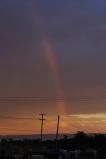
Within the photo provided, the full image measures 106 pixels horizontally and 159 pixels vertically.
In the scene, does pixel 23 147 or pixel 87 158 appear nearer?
pixel 87 158

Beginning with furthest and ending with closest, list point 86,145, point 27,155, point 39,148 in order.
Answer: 1. point 86,145
2. point 39,148
3. point 27,155

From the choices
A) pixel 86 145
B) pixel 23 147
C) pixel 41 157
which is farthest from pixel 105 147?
pixel 41 157

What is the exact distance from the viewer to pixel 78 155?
10825 cm

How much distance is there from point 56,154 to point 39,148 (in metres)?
28.4

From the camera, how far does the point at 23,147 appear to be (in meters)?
129

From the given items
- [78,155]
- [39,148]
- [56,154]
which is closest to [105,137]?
[39,148]

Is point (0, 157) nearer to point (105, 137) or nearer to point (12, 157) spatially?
point (12, 157)

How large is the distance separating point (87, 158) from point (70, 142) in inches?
1571

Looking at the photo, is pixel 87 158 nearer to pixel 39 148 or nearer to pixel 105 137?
pixel 39 148

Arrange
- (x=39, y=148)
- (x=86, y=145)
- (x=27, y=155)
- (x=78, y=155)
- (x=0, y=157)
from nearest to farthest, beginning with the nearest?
(x=0, y=157)
(x=27, y=155)
(x=78, y=155)
(x=39, y=148)
(x=86, y=145)

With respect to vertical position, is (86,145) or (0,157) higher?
(86,145)

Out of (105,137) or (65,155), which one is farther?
(105,137)

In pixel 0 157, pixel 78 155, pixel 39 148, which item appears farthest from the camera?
pixel 39 148

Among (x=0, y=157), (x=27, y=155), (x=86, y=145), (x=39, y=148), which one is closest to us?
(x=0, y=157)
